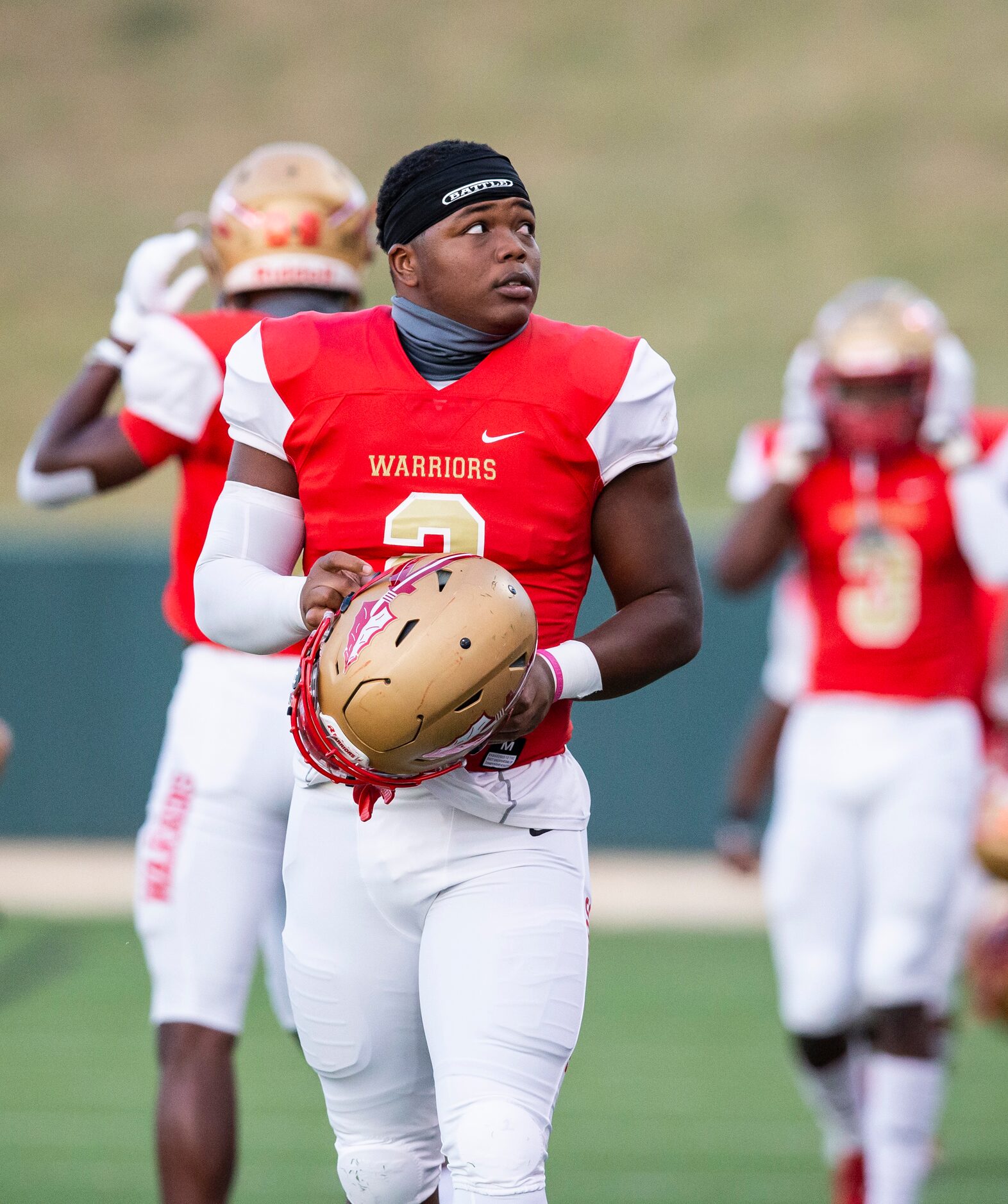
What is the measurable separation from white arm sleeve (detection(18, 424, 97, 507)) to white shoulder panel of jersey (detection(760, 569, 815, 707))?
2.21m

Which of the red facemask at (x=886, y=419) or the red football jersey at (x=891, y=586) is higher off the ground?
the red facemask at (x=886, y=419)

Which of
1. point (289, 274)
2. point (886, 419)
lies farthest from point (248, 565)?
point (886, 419)

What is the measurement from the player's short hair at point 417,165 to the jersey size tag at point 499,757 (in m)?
0.78

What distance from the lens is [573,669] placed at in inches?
108

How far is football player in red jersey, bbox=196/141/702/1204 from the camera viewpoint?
9.06 feet

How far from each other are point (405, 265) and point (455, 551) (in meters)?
0.45

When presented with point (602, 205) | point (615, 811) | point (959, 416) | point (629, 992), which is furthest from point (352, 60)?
point (959, 416)

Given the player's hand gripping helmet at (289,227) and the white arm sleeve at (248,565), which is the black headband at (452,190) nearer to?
the white arm sleeve at (248,565)

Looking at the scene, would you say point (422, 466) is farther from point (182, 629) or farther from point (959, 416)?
point (959, 416)

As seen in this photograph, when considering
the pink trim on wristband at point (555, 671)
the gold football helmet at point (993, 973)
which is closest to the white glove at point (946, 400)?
the gold football helmet at point (993, 973)

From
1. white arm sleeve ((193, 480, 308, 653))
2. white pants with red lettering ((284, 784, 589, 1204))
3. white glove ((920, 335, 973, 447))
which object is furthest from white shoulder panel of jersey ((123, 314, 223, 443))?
white glove ((920, 335, 973, 447))

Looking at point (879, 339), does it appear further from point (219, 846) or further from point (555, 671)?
point (555, 671)

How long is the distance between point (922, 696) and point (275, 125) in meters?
16.7

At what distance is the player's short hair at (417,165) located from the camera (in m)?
2.81
